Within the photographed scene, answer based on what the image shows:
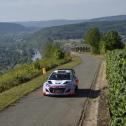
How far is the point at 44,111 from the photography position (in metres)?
19.7

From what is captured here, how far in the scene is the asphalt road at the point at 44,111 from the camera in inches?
667

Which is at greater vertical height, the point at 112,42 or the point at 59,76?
the point at 59,76

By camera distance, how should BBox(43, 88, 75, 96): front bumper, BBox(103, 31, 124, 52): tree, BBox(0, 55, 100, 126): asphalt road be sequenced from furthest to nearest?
1. BBox(103, 31, 124, 52): tree
2. BBox(43, 88, 75, 96): front bumper
3. BBox(0, 55, 100, 126): asphalt road

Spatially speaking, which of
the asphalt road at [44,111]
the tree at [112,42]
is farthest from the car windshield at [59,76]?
the tree at [112,42]

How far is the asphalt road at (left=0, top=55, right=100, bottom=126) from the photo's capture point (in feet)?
55.6

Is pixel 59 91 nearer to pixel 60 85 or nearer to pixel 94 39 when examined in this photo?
pixel 60 85

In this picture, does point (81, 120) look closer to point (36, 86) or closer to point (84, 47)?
point (36, 86)

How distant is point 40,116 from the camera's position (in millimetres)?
18281

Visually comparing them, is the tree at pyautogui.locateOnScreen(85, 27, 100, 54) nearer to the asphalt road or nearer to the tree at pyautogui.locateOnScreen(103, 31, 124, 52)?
the tree at pyautogui.locateOnScreen(103, 31, 124, 52)

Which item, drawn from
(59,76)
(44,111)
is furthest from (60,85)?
(44,111)

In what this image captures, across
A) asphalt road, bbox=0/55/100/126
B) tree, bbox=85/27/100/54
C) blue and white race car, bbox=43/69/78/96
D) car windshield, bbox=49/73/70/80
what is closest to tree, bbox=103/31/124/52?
tree, bbox=85/27/100/54

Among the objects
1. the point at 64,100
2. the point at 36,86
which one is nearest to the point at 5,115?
the point at 64,100

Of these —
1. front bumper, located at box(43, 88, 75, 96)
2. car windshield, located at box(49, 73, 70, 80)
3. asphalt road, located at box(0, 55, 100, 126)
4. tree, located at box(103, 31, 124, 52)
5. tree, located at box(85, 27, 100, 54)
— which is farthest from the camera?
tree, located at box(85, 27, 100, 54)

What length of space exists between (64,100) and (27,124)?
7.30 m
